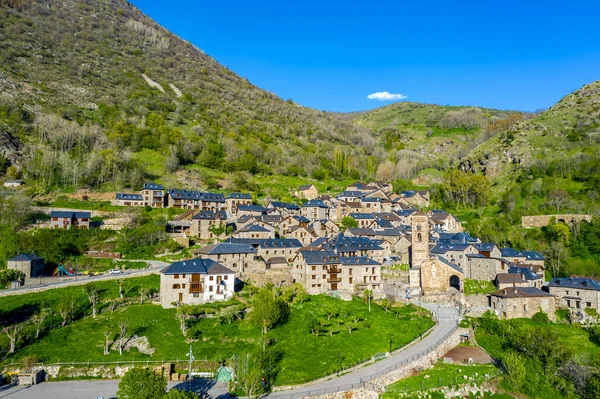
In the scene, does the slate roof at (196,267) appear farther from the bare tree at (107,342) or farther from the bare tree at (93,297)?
the bare tree at (107,342)

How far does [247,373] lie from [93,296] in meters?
23.3

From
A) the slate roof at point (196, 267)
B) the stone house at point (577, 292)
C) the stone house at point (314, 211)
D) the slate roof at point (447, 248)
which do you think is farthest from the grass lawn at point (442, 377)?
the stone house at point (314, 211)

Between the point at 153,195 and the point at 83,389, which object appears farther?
the point at 153,195

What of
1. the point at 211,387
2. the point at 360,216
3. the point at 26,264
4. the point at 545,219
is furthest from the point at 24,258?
the point at 545,219

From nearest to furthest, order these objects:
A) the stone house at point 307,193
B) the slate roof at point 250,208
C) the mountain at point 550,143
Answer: the slate roof at point 250,208, the stone house at point 307,193, the mountain at point 550,143

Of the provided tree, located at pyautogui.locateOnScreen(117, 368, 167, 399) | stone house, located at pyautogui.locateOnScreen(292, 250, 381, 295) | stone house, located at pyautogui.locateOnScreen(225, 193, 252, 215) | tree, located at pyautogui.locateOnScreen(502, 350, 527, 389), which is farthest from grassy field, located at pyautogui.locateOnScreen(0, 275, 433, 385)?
stone house, located at pyautogui.locateOnScreen(225, 193, 252, 215)

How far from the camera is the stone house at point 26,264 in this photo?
53219mm

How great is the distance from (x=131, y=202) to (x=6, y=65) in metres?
81.1

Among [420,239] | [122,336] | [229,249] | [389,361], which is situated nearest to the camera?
[389,361]

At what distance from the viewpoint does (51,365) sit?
38875 mm

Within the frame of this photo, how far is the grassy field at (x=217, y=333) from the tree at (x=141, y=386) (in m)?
10.2

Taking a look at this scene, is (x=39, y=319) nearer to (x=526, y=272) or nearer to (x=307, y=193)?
(x=526, y=272)

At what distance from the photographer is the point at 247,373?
35094 millimetres

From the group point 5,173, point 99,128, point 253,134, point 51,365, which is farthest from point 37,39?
point 51,365
